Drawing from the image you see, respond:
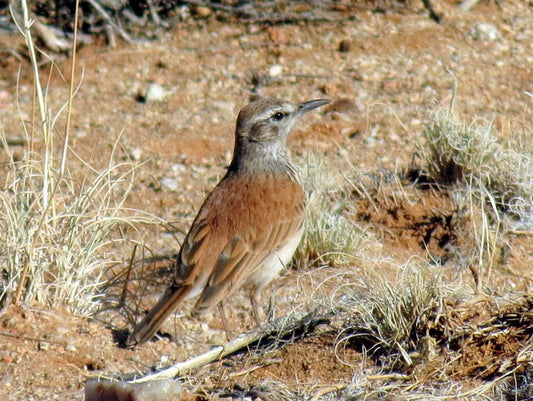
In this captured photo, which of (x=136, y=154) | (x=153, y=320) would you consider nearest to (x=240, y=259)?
(x=153, y=320)

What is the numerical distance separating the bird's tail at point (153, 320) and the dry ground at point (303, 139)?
0.51 feet

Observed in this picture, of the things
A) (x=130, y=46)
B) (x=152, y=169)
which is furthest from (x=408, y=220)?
(x=130, y=46)

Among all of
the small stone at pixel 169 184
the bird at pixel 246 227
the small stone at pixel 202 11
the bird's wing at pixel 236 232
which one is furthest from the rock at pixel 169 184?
the small stone at pixel 202 11

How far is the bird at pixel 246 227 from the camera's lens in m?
5.77

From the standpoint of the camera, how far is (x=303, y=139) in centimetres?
879

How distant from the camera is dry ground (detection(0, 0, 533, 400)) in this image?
5004mm

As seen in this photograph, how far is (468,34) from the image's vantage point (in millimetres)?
10281

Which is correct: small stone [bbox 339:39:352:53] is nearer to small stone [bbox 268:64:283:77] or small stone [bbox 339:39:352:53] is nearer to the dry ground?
the dry ground

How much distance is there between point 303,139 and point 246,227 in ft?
9.09

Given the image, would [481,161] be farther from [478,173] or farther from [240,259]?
[240,259]

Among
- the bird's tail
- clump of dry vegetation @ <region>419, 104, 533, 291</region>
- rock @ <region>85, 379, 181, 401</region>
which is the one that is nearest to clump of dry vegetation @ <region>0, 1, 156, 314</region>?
the bird's tail

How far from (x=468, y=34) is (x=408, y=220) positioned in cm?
367

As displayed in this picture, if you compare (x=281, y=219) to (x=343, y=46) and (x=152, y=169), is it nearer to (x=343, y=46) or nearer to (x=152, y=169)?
(x=152, y=169)

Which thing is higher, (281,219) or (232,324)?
(281,219)
